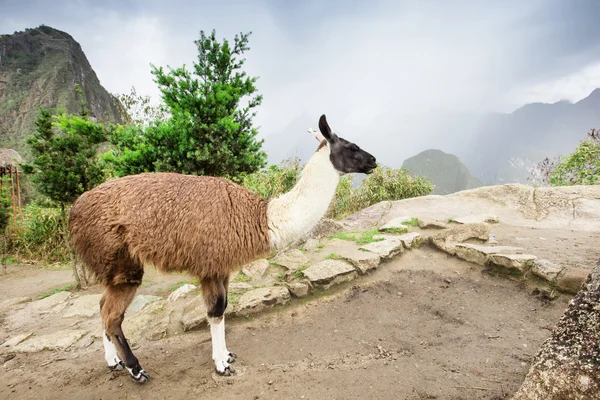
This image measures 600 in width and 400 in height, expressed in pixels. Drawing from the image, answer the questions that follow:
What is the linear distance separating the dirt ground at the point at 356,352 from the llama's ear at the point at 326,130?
2.14 m

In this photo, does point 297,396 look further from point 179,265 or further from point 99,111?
point 99,111

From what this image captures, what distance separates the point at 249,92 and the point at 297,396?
4.17 meters

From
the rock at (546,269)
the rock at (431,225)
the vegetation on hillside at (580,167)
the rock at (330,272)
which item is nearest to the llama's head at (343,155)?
the rock at (330,272)

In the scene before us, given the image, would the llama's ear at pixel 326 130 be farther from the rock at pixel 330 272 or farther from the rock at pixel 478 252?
the rock at pixel 478 252

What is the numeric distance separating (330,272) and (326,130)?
2.04 metres

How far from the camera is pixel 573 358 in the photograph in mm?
1344

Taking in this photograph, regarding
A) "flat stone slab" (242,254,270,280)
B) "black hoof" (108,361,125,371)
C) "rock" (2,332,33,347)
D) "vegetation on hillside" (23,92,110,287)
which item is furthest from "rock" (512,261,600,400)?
"vegetation on hillside" (23,92,110,287)

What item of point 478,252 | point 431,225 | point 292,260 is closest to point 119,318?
point 292,260

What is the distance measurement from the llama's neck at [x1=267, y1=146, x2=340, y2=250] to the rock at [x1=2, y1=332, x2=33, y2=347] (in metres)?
3.26

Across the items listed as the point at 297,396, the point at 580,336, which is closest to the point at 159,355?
the point at 297,396

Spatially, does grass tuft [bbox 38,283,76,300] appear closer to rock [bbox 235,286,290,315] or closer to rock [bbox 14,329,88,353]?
rock [bbox 14,329,88,353]

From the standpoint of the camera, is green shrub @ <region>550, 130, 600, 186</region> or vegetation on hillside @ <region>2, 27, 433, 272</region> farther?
green shrub @ <region>550, 130, 600, 186</region>

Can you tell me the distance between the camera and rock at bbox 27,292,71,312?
4.10 metres

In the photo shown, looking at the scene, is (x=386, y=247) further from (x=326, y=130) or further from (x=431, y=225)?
(x=326, y=130)
